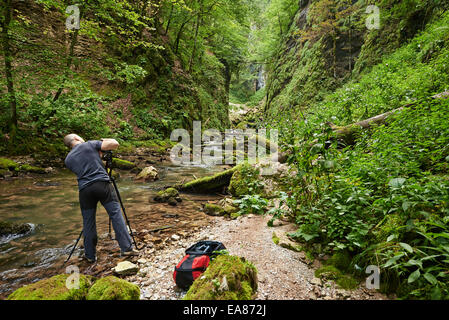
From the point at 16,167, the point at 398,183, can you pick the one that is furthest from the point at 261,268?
the point at 16,167

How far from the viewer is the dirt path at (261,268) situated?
6.88 ft

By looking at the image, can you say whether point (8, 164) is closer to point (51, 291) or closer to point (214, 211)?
point (214, 211)

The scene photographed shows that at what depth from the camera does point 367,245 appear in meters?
2.24

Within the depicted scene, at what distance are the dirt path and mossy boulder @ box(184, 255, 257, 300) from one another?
0.74ft

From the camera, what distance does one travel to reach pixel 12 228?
13.0ft

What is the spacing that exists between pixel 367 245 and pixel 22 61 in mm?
12438

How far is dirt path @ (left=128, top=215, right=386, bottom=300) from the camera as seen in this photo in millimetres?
2098

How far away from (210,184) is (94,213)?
429 cm

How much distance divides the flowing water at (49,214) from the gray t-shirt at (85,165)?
1.38 meters

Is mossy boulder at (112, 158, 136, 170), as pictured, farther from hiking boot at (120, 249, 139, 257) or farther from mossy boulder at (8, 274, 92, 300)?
mossy boulder at (8, 274, 92, 300)

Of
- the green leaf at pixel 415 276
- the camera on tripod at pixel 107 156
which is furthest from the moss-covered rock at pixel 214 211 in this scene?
the green leaf at pixel 415 276

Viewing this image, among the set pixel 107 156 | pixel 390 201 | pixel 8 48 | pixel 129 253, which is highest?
pixel 8 48
